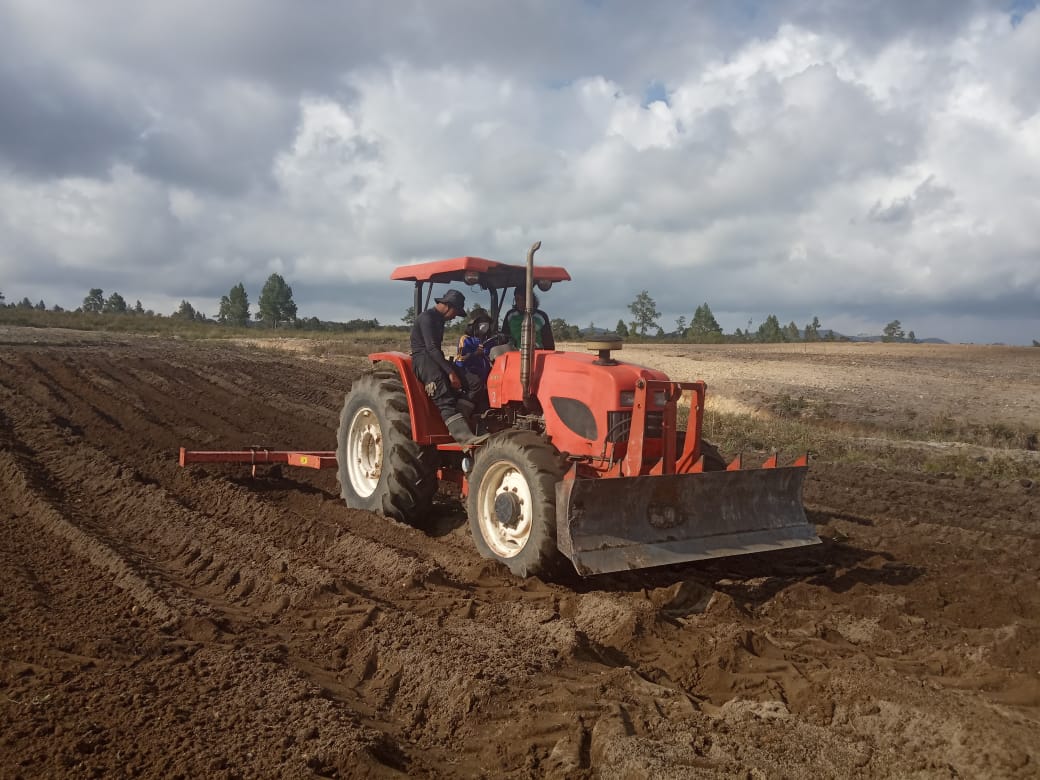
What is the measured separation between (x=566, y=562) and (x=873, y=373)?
69.7ft

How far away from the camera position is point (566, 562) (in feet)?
18.1

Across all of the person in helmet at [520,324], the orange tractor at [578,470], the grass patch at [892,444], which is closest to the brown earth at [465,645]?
the orange tractor at [578,470]

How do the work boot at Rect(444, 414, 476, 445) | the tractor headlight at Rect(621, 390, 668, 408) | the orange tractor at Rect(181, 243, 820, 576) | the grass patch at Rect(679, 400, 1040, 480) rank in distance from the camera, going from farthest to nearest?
the grass patch at Rect(679, 400, 1040, 480)
the work boot at Rect(444, 414, 476, 445)
the tractor headlight at Rect(621, 390, 668, 408)
the orange tractor at Rect(181, 243, 820, 576)

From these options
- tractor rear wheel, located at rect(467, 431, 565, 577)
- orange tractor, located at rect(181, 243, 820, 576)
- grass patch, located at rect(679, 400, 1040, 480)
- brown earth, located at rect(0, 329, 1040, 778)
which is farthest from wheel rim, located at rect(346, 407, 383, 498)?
grass patch, located at rect(679, 400, 1040, 480)

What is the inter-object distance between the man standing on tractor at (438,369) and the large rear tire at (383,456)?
361 mm

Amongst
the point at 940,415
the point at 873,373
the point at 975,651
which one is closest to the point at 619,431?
the point at 975,651

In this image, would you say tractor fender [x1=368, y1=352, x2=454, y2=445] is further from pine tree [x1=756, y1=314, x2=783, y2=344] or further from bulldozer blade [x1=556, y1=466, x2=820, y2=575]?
pine tree [x1=756, y1=314, x2=783, y2=344]

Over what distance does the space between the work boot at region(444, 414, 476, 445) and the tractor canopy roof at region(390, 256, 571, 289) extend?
49.7 inches

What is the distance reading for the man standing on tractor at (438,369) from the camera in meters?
6.64

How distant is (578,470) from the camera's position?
5.42 m

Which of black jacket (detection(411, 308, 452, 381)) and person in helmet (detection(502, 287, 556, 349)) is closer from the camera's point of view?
black jacket (detection(411, 308, 452, 381))

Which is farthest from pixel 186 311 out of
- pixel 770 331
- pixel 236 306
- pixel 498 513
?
pixel 498 513

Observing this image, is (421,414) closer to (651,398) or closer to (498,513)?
(498,513)

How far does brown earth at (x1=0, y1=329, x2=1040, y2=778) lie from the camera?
3.20 metres
